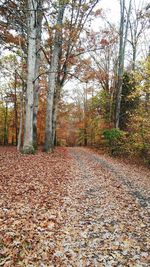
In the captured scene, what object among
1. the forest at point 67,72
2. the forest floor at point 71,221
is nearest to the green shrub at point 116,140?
the forest at point 67,72

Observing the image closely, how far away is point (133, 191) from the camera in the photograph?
7.68 metres

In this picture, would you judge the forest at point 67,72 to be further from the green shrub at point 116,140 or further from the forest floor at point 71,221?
the forest floor at point 71,221

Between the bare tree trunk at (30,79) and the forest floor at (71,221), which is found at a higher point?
the bare tree trunk at (30,79)

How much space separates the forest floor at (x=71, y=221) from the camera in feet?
12.6

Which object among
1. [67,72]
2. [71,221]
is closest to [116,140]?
[67,72]

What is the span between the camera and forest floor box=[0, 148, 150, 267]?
12.6 ft

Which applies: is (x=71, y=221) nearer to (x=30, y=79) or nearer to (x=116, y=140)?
(x=30, y=79)

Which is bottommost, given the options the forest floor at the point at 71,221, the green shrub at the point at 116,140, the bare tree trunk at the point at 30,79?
the forest floor at the point at 71,221

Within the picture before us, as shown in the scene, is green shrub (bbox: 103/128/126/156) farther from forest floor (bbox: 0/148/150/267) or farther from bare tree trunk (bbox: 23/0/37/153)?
forest floor (bbox: 0/148/150/267)

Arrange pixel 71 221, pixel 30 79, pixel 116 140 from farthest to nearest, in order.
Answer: pixel 116 140 < pixel 30 79 < pixel 71 221

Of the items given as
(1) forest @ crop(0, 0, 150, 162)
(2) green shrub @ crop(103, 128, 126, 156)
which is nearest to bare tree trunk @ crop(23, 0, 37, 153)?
(1) forest @ crop(0, 0, 150, 162)

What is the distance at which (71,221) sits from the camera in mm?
5207

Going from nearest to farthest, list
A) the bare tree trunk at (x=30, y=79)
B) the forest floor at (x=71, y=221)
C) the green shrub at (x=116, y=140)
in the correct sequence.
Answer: the forest floor at (x=71, y=221), the bare tree trunk at (x=30, y=79), the green shrub at (x=116, y=140)

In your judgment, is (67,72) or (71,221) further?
(67,72)
